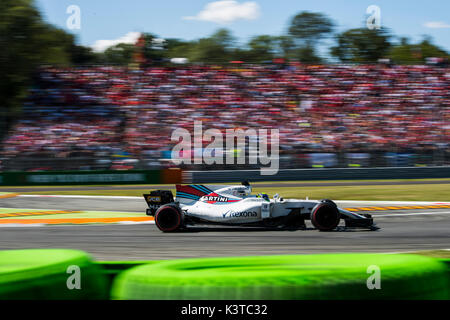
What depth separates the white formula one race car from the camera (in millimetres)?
9617

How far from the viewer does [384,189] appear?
717 inches

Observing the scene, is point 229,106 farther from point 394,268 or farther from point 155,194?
point 394,268

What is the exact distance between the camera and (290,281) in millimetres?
2934

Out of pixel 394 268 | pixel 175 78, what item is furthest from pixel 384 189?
pixel 394 268

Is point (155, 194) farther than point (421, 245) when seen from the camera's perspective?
Yes

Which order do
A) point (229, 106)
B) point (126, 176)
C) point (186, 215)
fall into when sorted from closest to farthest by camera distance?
point (186, 215) < point (126, 176) < point (229, 106)

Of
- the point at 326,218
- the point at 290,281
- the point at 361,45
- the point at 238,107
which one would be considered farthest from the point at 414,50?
the point at 290,281

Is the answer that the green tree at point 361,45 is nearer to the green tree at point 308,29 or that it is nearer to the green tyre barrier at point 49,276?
the green tree at point 308,29

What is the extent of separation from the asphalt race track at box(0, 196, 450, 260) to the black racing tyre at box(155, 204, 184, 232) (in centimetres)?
17

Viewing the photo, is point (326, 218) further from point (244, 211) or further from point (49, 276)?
point (49, 276)

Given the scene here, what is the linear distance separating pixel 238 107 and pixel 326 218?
15006 millimetres

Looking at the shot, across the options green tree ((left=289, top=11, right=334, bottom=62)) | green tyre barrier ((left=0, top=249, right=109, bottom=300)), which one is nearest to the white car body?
green tyre barrier ((left=0, top=249, right=109, bottom=300))
